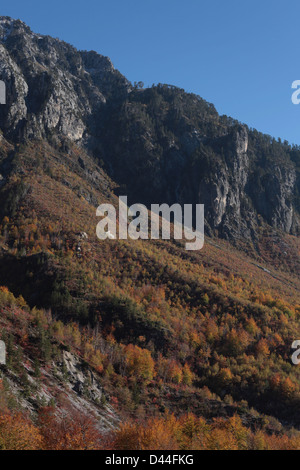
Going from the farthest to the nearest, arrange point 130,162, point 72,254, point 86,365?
point 130,162 < point 72,254 < point 86,365

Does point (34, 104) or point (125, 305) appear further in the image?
point (34, 104)

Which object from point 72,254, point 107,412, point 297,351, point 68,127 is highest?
point 68,127

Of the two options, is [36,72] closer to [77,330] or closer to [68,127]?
[68,127]

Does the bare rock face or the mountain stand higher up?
the bare rock face

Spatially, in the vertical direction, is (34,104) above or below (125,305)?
above

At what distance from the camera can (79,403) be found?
126ft

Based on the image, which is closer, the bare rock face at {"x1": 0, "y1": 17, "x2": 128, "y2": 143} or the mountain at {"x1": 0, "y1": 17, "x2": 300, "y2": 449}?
the mountain at {"x1": 0, "y1": 17, "x2": 300, "y2": 449}

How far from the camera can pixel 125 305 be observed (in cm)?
7462

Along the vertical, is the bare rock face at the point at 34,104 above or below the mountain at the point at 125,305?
above

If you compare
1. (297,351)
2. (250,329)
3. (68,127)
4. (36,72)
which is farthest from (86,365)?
(36,72)

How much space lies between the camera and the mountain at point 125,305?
40.4m

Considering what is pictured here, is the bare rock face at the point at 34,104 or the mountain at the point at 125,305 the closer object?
the mountain at the point at 125,305

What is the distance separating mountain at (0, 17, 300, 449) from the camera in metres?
40.4

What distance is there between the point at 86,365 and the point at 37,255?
48437 millimetres
